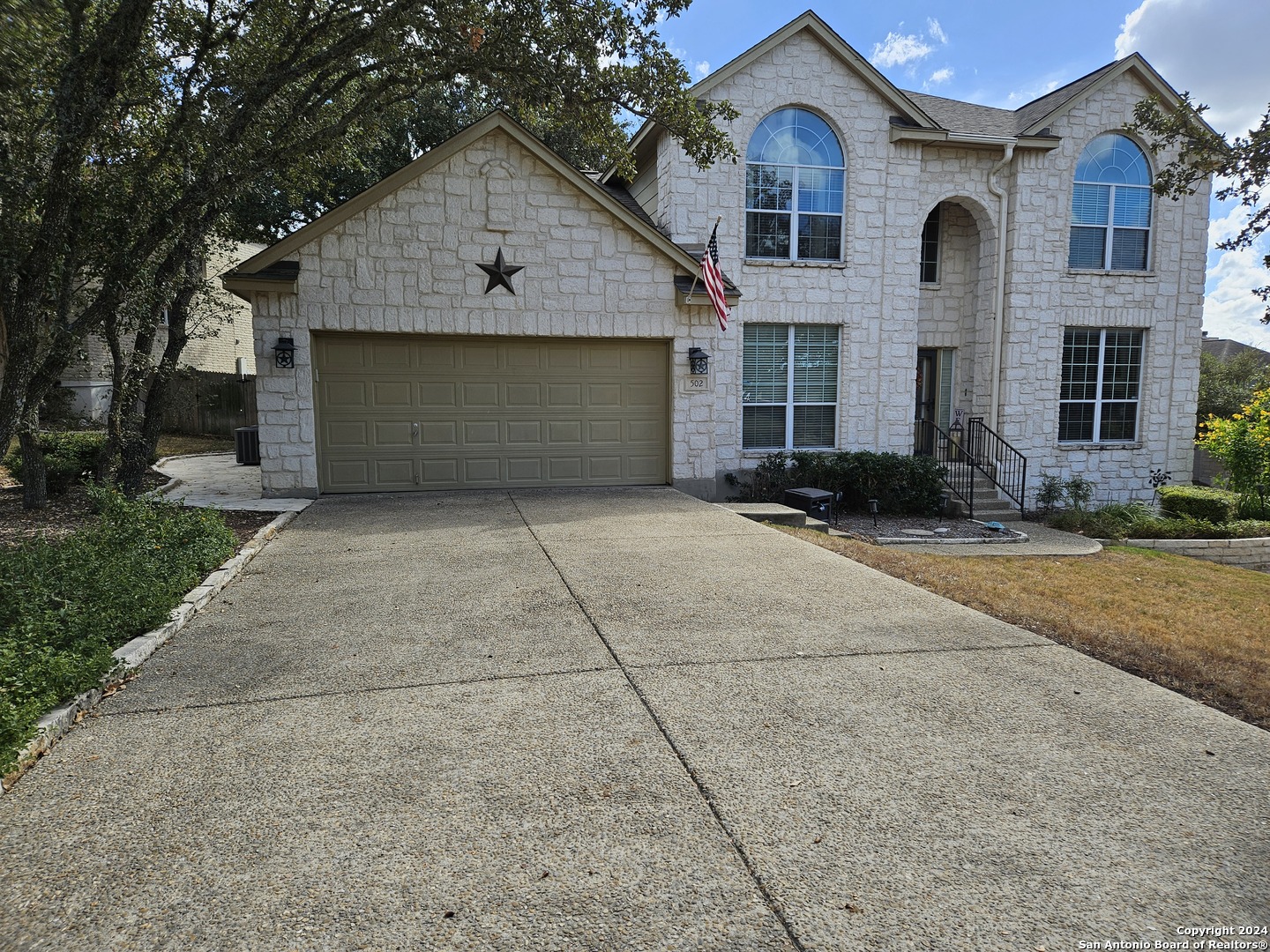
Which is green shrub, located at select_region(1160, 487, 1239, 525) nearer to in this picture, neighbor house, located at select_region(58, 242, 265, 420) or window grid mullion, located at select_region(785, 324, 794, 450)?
window grid mullion, located at select_region(785, 324, 794, 450)

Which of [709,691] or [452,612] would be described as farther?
[452,612]

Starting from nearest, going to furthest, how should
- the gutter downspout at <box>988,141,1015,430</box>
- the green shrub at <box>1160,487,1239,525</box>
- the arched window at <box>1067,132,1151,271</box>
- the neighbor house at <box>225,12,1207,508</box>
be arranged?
the neighbor house at <box>225,12,1207,508</box>
the green shrub at <box>1160,487,1239,525</box>
the gutter downspout at <box>988,141,1015,430</box>
the arched window at <box>1067,132,1151,271</box>

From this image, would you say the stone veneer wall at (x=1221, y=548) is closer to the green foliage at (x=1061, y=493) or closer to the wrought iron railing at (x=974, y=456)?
the wrought iron railing at (x=974, y=456)

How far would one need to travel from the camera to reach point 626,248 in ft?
36.8

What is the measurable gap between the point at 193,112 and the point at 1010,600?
9693 mm

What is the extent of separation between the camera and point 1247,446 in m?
13.7

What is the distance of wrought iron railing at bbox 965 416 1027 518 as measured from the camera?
46.0 ft

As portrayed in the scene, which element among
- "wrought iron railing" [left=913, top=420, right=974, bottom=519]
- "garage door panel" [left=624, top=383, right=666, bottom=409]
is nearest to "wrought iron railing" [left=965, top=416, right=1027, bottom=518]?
"wrought iron railing" [left=913, top=420, right=974, bottom=519]

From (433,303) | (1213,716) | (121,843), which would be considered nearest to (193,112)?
(433,303)

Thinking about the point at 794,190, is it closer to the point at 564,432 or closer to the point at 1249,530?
the point at 564,432

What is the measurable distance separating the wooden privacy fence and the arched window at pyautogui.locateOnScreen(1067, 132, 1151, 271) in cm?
2058

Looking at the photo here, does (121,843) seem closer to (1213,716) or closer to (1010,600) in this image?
(1213,716)

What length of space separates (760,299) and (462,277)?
5160mm

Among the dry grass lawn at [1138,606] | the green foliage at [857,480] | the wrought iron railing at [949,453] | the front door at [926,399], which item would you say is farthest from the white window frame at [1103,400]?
the dry grass lawn at [1138,606]
